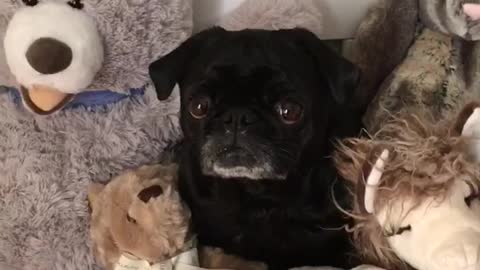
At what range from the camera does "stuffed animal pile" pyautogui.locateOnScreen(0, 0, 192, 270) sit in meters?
1.08

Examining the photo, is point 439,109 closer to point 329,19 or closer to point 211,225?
point 329,19

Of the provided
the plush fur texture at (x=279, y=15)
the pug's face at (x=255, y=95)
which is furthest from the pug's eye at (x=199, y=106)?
the plush fur texture at (x=279, y=15)

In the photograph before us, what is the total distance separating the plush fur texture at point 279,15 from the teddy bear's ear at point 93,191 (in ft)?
0.94

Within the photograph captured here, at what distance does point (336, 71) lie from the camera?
3.32 feet

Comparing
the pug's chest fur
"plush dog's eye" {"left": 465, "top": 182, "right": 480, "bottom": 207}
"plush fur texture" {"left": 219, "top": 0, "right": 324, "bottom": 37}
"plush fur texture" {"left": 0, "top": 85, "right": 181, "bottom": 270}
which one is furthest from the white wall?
"plush dog's eye" {"left": 465, "top": 182, "right": 480, "bottom": 207}

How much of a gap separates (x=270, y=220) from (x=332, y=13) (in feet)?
1.16

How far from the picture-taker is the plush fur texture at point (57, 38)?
1.02 m

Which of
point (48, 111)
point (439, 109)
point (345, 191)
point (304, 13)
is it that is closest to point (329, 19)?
point (304, 13)

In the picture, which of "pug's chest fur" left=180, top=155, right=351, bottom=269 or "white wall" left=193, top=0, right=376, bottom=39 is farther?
"white wall" left=193, top=0, right=376, bottom=39

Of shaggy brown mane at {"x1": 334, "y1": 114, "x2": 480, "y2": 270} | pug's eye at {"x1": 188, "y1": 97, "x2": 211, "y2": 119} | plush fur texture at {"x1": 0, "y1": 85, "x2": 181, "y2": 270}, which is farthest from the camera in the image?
plush fur texture at {"x1": 0, "y1": 85, "x2": 181, "y2": 270}

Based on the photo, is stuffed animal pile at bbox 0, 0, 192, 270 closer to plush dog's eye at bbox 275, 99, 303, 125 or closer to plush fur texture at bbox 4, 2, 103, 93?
plush fur texture at bbox 4, 2, 103, 93

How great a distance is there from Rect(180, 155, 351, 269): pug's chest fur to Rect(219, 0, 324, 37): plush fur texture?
23 cm

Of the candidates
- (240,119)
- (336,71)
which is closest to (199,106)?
(240,119)

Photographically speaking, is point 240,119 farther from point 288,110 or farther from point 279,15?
point 279,15
